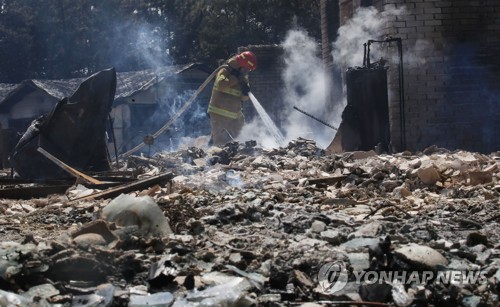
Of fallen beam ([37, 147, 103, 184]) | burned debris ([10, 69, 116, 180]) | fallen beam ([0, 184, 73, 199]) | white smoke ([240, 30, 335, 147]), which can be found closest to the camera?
fallen beam ([0, 184, 73, 199])

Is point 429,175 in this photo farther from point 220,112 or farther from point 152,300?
point 220,112

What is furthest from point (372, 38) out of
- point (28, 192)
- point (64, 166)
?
point (28, 192)

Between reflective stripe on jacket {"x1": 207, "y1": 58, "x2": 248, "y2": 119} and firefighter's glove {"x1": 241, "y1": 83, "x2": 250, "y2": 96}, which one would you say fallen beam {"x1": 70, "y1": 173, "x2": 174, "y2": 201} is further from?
firefighter's glove {"x1": 241, "y1": 83, "x2": 250, "y2": 96}

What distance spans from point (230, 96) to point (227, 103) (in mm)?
169

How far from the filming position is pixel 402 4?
1152cm

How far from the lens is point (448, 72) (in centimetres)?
1166

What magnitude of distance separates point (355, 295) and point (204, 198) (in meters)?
3.03

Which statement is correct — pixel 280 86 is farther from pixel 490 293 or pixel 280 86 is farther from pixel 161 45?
pixel 161 45

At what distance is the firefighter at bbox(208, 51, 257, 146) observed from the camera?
44.0 ft

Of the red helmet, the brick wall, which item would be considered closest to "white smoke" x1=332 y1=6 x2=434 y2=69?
the brick wall

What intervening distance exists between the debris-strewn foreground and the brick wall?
168 inches

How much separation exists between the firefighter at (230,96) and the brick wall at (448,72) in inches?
119

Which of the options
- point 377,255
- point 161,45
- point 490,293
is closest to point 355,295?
point 377,255

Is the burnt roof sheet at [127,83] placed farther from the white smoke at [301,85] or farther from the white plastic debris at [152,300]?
the white plastic debris at [152,300]
